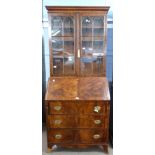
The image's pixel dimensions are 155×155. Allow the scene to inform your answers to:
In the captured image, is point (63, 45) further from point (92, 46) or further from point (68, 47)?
point (92, 46)

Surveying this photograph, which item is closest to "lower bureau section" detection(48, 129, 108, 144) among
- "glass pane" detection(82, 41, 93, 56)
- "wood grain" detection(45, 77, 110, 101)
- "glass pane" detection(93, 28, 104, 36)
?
"wood grain" detection(45, 77, 110, 101)

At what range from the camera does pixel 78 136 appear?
2021 millimetres

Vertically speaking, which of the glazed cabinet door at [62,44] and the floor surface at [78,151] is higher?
the glazed cabinet door at [62,44]

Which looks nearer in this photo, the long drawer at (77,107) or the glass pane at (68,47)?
the long drawer at (77,107)

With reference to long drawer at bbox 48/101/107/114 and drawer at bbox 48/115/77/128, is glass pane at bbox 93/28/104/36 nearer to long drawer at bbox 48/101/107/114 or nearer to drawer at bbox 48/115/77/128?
long drawer at bbox 48/101/107/114

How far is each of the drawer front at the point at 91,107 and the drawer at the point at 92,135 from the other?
0.19 metres

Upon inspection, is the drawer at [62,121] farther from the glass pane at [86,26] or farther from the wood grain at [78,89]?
the glass pane at [86,26]

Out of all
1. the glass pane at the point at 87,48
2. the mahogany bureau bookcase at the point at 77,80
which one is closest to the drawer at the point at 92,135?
the mahogany bureau bookcase at the point at 77,80

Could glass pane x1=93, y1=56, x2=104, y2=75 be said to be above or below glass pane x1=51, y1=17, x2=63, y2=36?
below

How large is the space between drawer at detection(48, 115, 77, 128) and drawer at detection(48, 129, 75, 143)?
0.05 m

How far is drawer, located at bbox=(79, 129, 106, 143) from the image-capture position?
202 centimetres

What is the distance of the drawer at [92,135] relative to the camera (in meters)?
2.02
